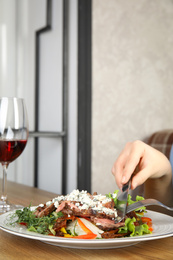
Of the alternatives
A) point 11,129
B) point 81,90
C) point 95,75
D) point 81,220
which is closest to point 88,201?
point 81,220

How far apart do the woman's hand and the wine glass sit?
26 cm

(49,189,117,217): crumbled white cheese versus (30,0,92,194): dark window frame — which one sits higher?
(30,0,92,194): dark window frame

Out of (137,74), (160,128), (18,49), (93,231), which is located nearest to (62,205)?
(93,231)

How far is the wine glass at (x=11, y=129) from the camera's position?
85 centimetres

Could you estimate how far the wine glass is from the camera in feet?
2.78

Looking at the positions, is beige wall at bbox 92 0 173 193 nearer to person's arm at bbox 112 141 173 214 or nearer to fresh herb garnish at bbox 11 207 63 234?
person's arm at bbox 112 141 173 214

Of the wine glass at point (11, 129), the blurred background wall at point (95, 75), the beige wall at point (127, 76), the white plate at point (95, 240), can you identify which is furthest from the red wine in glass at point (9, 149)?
the beige wall at point (127, 76)

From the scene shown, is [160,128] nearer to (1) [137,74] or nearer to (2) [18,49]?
(1) [137,74]

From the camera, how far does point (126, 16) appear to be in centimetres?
282

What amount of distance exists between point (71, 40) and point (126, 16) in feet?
1.84

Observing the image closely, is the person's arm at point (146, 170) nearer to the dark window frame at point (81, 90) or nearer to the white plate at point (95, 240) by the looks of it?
the white plate at point (95, 240)

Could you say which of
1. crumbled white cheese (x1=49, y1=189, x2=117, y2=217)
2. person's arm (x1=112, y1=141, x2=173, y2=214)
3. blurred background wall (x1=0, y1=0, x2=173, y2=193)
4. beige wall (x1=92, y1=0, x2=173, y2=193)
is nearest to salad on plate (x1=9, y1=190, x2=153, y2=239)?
crumbled white cheese (x1=49, y1=189, x2=117, y2=217)

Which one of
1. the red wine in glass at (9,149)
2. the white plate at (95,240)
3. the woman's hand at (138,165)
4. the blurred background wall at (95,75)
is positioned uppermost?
the blurred background wall at (95,75)

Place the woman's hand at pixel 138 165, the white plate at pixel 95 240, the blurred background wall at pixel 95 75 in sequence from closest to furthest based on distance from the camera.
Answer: the white plate at pixel 95 240 → the woman's hand at pixel 138 165 → the blurred background wall at pixel 95 75
